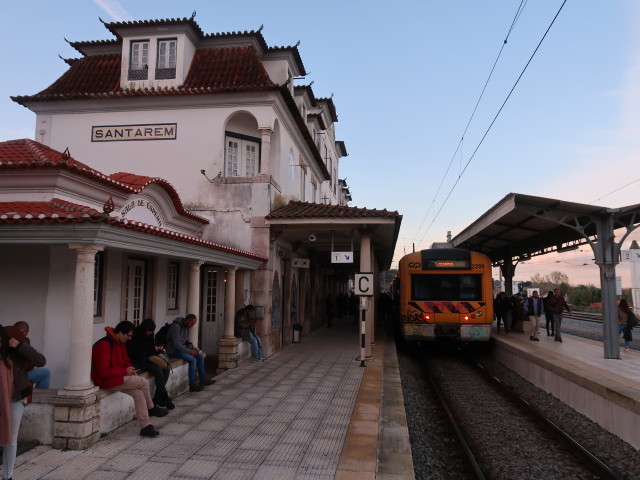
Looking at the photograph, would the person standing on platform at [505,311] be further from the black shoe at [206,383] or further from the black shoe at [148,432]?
the black shoe at [148,432]

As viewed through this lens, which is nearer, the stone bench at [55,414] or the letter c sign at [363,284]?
the stone bench at [55,414]

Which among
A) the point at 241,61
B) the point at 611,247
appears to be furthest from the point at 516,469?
the point at 241,61

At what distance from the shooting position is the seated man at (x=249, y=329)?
38.9 ft

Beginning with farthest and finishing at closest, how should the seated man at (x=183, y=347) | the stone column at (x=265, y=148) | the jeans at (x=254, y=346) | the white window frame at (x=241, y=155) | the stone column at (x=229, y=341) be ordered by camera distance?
the white window frame at (x=241, y=155) < the stone column at (x=265, y=148) < the jeans at (x=254, y=346) < the stone column at (x=229, y=341) < the seated man at (x=183, y=347)

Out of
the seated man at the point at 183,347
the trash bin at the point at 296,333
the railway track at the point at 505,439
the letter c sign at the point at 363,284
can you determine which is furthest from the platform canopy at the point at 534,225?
the seated man at the point at 183,347

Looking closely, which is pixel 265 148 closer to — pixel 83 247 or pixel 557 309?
pixel 83 247

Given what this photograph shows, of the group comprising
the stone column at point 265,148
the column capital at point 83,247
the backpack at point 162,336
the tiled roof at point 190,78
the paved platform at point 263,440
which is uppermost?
the tiled roof at point 190,78

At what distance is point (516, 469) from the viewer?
6180mm

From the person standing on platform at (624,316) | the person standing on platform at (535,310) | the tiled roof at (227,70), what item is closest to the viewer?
the person standing on platform at (624,316)

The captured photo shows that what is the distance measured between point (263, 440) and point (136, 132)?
34.7 feet

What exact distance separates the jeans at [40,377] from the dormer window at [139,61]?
34.1 feet

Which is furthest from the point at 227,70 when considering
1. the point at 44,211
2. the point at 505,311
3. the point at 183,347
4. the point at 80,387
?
the point at 505,311

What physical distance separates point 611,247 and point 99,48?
16.2 m

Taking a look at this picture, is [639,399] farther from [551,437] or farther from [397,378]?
[397,378]
